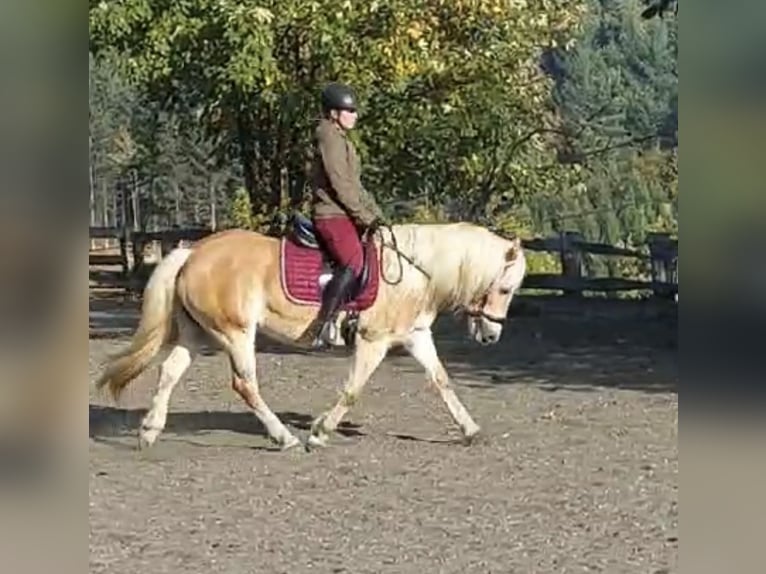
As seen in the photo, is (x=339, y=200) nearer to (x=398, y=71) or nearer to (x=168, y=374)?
(x=168, y=374)

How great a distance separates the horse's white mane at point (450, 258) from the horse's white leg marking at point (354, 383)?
28 centimetres

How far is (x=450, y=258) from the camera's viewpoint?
18.0ft

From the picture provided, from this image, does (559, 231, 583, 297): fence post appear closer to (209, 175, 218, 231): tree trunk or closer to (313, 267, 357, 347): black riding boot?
(209, 175, 218, 231): tree trunk

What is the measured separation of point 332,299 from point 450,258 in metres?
0.49

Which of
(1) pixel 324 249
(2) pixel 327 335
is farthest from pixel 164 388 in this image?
(1) pixel 324 249

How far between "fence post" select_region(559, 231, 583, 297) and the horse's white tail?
5.08 m

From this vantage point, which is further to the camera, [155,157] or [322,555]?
[155,157]

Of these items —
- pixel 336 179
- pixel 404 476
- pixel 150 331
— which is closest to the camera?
pixel 404 476

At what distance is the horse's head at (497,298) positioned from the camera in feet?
18.1

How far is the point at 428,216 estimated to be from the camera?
8953 millimetres

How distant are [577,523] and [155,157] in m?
7.78

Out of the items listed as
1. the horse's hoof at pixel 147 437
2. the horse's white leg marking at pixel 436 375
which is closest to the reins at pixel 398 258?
the horse's white leg marking at pixel 436 375
